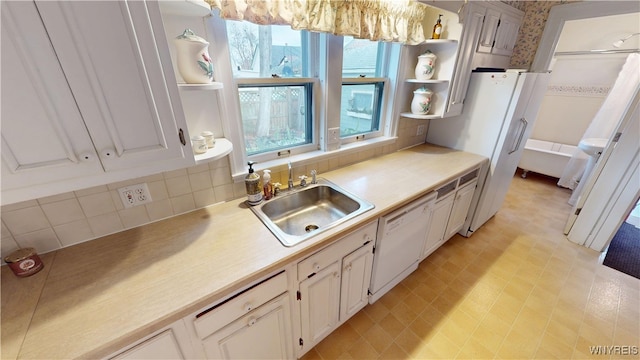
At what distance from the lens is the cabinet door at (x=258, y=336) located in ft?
3.05

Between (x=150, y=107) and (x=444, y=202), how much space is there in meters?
1.98

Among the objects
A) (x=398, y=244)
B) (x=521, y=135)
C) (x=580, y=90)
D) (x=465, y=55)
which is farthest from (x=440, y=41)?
(x=580, y=90)

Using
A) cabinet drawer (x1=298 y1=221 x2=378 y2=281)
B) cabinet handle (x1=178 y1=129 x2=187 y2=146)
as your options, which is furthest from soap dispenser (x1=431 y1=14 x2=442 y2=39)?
cabinet handle (x1=178 y1=129 x2=187 y2=146)

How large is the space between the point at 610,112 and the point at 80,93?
535 centimetres

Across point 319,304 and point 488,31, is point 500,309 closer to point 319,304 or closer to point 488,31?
point 319,304

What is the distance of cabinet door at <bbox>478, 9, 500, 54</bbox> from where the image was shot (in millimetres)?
1995

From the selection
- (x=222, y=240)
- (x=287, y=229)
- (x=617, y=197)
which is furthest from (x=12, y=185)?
(x=617, y=197)

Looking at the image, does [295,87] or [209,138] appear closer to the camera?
[209,138]

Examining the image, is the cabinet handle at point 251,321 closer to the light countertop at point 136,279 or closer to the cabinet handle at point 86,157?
the light countertop at point 136,279

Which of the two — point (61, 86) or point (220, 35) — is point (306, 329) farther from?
point (220, 35)

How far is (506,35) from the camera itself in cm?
230

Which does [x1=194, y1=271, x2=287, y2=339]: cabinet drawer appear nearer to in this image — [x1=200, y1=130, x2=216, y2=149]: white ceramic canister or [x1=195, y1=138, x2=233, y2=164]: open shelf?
[x1=195, y1=138, x2=233, y2=164]: open shelf

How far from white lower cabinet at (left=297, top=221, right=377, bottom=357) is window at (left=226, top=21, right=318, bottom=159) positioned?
30.2 inches

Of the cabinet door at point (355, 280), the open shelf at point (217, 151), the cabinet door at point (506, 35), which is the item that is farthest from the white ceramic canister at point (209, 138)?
the cabinet door at point (506, 35)
